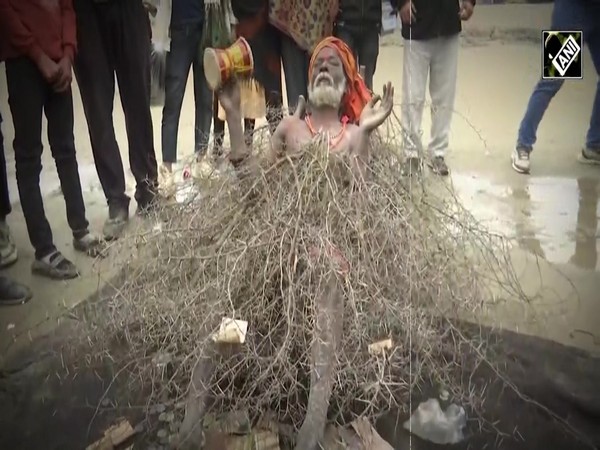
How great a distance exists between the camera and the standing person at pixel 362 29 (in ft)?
5.41

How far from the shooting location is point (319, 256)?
61.6 inches

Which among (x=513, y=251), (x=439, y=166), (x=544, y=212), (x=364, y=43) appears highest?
(x=364, y=43)

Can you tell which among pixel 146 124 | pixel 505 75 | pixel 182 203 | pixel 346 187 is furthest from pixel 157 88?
pixel 505 75

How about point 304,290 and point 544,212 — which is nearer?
point 304,290

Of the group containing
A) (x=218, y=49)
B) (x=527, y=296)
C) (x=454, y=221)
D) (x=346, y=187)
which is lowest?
(x=527, y=296)

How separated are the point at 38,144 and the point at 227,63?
19.1 inches

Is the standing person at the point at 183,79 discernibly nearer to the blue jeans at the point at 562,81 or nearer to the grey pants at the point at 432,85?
the grey pants at the point at 432,85

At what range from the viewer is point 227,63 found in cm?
163

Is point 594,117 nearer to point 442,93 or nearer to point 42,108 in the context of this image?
point 442,93

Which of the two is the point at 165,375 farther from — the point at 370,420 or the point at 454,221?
the point at 454,221

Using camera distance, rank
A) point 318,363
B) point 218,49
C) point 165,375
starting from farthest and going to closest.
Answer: point 165,375 → point 218,49 → point 318,363

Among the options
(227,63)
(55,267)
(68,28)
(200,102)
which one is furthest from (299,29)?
(55,267)

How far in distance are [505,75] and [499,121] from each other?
0.13 metres

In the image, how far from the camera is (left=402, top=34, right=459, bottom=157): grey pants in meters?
1.68
